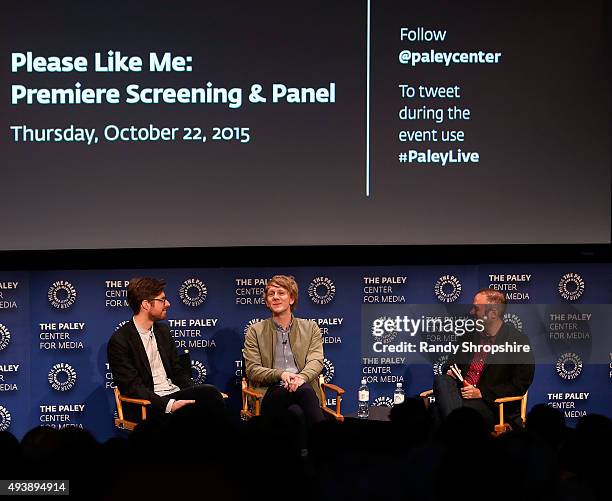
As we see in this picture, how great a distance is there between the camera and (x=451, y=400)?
17.0 feet

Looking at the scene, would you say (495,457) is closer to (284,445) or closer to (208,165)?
(284,445)

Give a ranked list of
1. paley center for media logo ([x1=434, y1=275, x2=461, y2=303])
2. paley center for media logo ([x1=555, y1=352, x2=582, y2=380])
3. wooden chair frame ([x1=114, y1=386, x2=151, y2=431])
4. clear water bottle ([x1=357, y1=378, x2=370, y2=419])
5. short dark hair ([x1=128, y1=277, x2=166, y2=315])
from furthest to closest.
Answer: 1. paley center for media logo ([x1=555, y1=352, x2=582, y2=380])
2. paley center for media logo ([x1=434, y1=275, x2=461, y2=303])
3. clear water bottle ([x1=357, y1=378, x2=370, y2=419])
4. short dark hair ([x1=128, y1=277, x2=166, y2=315])
5. wooden chair frame ([x1=114, y1=386, x2=151, y2=431])

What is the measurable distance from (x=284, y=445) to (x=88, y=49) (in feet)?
11.9

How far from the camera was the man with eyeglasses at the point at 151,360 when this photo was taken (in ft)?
16.7

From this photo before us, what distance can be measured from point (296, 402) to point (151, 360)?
911 millimetres

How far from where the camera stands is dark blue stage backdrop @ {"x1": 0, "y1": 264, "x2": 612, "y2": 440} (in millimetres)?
5820

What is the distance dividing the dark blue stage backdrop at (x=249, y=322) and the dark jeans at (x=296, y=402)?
785mm

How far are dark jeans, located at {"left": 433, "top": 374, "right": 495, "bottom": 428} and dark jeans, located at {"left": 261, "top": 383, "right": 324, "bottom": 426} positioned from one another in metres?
0.72

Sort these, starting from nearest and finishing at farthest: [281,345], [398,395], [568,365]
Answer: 1. [281,345]
2. [398,395]
3. [568,365]

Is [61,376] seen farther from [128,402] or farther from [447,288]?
[447,288]

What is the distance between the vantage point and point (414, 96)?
18.7 feet

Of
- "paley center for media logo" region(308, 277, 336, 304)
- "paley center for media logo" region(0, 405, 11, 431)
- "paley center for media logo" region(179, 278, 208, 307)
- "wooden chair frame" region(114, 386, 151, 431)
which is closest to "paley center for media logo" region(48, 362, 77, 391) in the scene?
"paley center for media logo" region(0, 405, 11, 431)

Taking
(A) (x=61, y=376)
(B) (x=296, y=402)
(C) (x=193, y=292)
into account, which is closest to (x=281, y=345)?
(B) (x=296, y=402)

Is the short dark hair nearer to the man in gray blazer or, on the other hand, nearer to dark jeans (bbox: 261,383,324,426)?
the man in gray blazer
